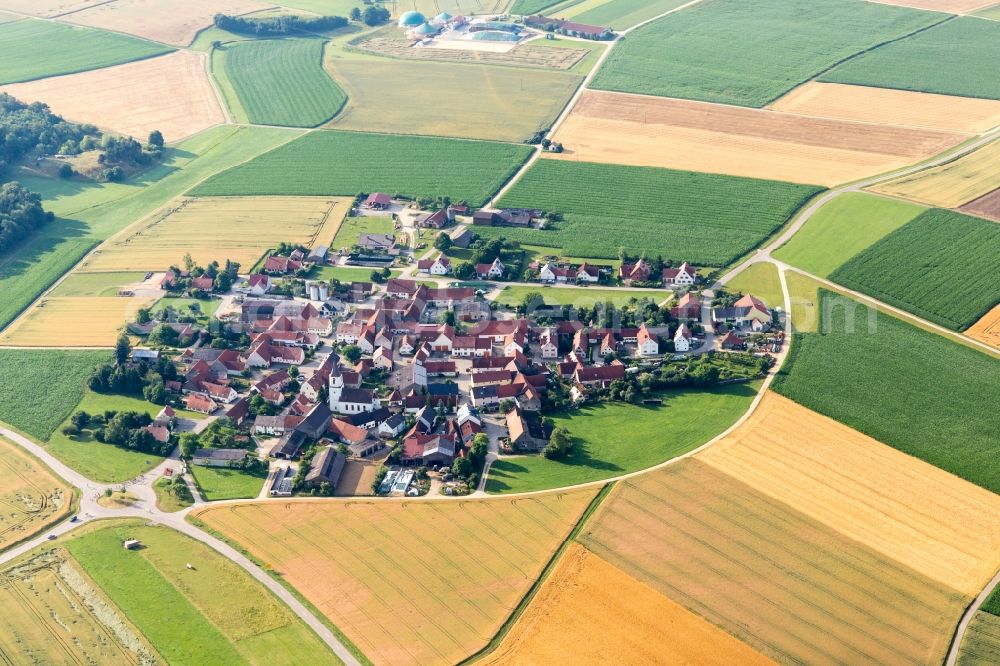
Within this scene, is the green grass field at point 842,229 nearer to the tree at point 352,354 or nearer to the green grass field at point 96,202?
the tree at point 352,354

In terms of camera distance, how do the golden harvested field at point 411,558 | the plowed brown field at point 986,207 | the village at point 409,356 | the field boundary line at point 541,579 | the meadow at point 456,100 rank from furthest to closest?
1. the meadow at point 456,100
2. the plowed brown field at point 986,207
3. the village at point 409,356
4. the golden harvested field at point 411,558
5. the field boundary line at point 541,579

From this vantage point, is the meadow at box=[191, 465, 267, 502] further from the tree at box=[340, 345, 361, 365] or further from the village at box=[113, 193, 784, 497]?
the tree at box=[340, 345, 361, 365]

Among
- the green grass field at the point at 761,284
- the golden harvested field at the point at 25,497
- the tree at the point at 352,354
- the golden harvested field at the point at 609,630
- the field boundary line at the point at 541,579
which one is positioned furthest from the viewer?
the green grass field at the point at 761,284

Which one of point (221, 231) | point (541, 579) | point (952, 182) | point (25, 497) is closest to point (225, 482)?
point (25, 497)

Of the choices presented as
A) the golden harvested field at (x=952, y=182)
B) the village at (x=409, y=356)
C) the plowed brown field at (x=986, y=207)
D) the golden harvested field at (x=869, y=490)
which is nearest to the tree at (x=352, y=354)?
the village at (x=409, y=356)

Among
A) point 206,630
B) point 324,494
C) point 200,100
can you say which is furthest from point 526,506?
point 200,100

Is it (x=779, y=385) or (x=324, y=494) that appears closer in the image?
(x=324, y=494)

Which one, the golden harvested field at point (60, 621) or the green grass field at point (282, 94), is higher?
the green grass field at point (282, 94)

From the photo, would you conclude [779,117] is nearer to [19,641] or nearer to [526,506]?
[526,506]
